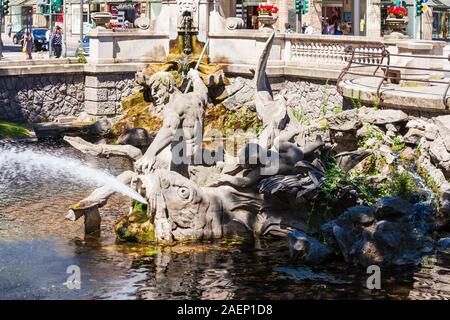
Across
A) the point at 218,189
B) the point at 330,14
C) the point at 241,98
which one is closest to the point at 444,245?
the point at 218,189

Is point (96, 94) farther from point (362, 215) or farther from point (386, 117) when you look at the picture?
point (362, 215)

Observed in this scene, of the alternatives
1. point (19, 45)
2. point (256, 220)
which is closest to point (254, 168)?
point (256, 220)

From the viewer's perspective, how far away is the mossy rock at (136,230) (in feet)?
57.2

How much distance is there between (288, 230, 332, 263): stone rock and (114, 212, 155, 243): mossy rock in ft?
8.50

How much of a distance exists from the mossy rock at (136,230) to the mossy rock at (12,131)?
1327 cm

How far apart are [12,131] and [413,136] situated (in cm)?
1486

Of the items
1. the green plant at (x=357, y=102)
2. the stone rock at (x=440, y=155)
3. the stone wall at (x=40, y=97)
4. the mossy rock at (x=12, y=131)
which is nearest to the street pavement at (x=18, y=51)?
the stone wall at (x=40, y=97)

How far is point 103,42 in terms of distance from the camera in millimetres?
33000

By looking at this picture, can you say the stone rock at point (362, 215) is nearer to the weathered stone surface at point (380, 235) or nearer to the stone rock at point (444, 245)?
the weathered stone surface at point (380, 235)

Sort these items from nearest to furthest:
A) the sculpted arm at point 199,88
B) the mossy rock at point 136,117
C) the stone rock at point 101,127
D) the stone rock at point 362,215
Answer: the stone rock at point 362,215
the sculpted arm at point 199,88
the mossy rock at point 136,117
the stone rock at point 101,127
